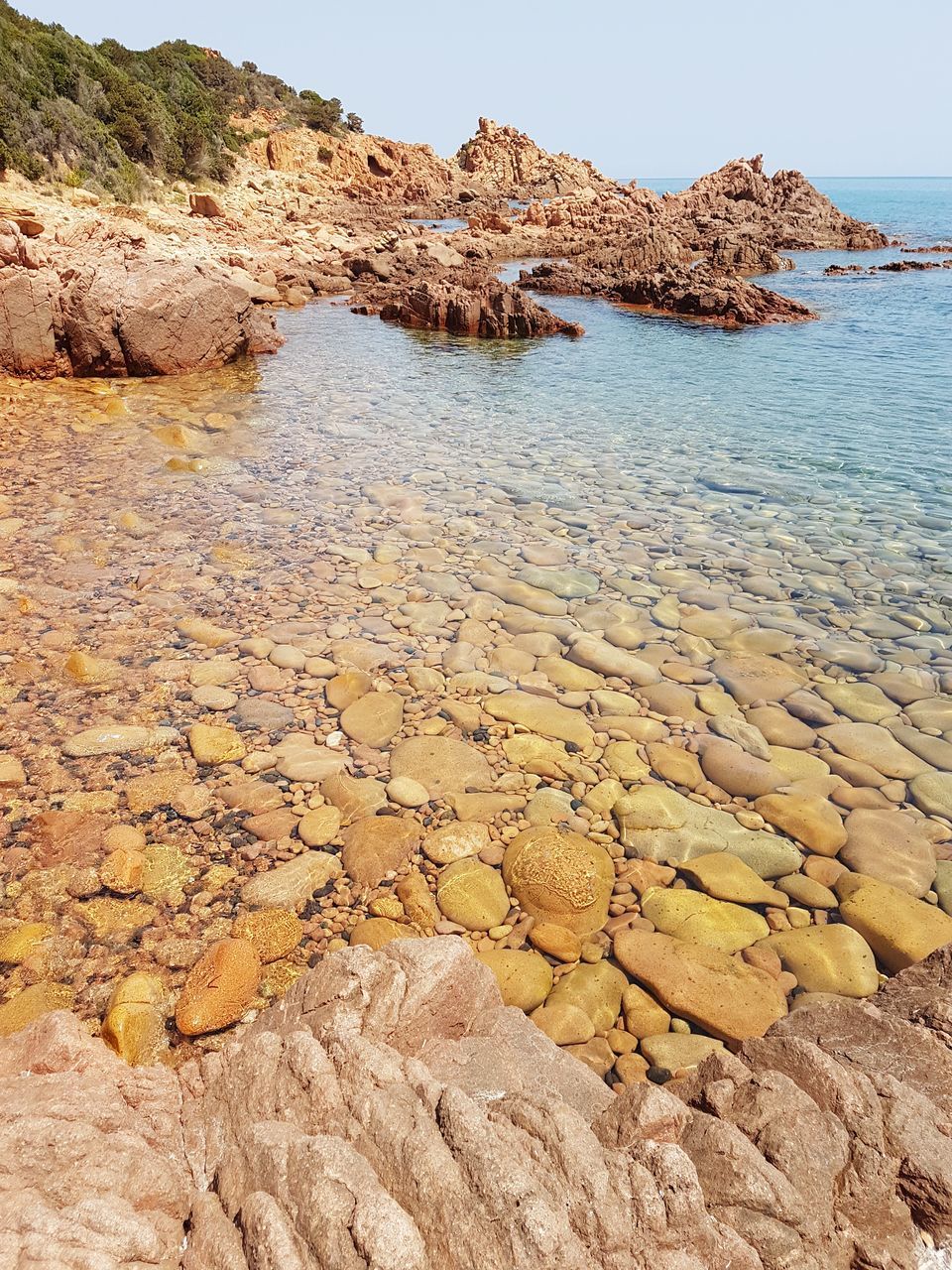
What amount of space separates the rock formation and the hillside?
2958 centimetres

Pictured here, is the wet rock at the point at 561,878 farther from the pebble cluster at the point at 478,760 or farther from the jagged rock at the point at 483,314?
the jagged rock at the point at 483,314

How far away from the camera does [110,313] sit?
12.7 metres

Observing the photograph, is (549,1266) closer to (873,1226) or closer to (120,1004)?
(873,1226)

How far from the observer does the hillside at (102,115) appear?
26.3 meters

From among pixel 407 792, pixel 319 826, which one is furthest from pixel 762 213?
pixel 319 826

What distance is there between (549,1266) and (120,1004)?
2083 mm

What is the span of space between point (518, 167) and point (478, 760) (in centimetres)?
8094

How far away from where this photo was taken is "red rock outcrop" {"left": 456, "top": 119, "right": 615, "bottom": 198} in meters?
68.4

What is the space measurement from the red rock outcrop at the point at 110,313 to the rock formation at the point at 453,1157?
13.1 m

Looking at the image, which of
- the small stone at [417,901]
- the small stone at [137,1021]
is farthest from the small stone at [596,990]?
the small stone at [137,1021]

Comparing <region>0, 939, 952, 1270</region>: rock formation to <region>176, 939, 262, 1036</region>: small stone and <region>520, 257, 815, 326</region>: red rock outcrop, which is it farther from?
<region>520, 257, 815, 326</region>: red rock outcrop

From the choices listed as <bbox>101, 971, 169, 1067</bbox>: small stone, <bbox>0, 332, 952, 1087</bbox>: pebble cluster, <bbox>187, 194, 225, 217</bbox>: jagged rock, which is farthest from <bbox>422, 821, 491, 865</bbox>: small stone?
<bbox>187, 194, 225, 217</bbox>: jagged rock

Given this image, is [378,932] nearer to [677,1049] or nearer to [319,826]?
[319,826]

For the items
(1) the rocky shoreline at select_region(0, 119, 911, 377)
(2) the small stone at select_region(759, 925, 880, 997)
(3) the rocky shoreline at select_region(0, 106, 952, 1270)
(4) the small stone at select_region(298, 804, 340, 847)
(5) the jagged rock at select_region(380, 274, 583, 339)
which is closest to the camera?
(3) the rocky shoreline at select_region(0, 106, 952, 1270)
